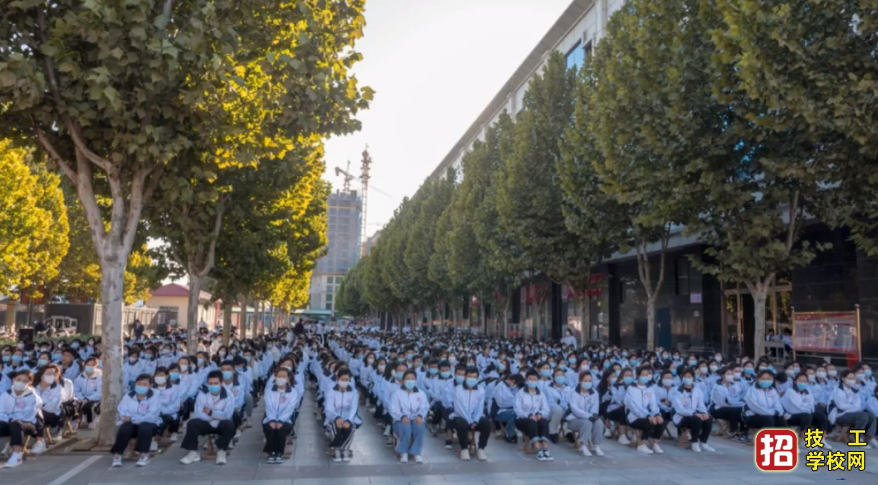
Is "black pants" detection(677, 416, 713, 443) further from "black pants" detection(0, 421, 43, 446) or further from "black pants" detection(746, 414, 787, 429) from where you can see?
"black pants" detection(0, 421, 43, 446)

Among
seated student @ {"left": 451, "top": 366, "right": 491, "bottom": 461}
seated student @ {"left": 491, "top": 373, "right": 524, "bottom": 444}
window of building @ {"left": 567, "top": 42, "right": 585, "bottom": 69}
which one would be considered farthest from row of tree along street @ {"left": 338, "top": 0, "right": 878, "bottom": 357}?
window of building @ {"left": 567, "top": 42, "right": 585, "bottom": 69}

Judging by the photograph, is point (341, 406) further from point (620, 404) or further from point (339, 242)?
point (339, 242)

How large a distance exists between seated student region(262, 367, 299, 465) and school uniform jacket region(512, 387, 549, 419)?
11.6ft

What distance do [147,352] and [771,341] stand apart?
20.0 meters

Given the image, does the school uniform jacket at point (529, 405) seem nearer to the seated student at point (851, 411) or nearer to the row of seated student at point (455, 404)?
the row of seated student at point (455, 404)

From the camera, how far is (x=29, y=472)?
9031mm

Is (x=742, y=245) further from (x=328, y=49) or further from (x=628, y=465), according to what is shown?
(x=328, y=49)

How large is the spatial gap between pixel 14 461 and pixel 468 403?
649cm

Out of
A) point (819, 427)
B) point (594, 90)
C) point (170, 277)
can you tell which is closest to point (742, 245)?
point (819, 427)

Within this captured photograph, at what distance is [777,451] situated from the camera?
9633 millimetres

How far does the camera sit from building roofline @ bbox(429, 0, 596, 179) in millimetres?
35656

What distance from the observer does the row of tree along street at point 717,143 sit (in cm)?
1252

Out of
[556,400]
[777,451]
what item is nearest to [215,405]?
[556,400]

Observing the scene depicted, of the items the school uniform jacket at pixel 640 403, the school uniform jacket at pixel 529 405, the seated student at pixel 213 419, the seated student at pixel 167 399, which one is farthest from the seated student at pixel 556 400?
the seated student at pixel 167 399
